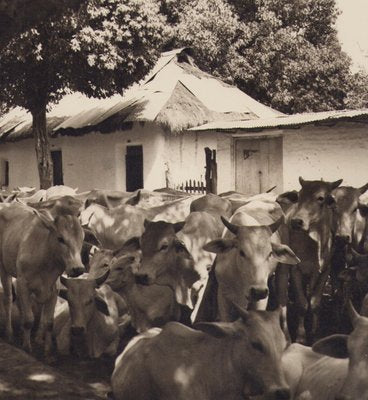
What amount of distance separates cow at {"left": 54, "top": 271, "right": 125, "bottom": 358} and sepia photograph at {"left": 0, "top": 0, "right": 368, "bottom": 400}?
2cm

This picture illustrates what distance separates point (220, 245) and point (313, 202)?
179cm

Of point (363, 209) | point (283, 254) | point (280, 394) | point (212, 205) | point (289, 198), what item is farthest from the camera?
point (212, 205)

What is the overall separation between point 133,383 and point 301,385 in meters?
1.21

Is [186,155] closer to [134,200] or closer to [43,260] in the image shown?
[134,200]

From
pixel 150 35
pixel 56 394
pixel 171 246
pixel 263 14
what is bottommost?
pixel 56 394

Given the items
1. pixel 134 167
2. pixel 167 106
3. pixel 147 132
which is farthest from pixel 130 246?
pixel 134 167

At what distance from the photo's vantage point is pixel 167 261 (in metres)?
7.14

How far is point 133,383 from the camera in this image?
500 centimetres

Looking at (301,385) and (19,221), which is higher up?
(19,221)

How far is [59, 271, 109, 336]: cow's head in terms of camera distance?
6.75 meters

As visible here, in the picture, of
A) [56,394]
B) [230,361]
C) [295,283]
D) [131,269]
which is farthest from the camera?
[295,283]

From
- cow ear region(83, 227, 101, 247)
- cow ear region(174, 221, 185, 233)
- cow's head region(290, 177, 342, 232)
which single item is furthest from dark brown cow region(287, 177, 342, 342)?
cow ear region(83, 227, 101, 247)

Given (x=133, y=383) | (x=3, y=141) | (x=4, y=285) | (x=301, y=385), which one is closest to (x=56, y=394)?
(x=133, y=383)

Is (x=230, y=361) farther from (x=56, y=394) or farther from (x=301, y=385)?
(x=56, y=394)
